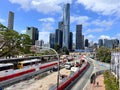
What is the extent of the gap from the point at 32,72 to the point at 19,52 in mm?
7014

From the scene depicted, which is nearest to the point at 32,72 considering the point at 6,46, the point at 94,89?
the point at 6,46

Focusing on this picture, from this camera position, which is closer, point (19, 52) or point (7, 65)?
point (7, 65)

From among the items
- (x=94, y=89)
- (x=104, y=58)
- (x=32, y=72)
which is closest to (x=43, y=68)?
(x=32, y=72)

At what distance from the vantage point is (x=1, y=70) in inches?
2007

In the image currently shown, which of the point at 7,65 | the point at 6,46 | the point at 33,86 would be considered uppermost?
the point at 6,46

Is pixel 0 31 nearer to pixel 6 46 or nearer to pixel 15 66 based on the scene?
pixel 6 46

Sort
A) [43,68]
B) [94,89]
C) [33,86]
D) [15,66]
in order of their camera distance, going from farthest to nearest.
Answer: [43,68] < [15,66] < [33,86] < [94,89]

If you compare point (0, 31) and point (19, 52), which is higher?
point (0, 31)

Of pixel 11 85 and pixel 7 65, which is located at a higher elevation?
pixel 7 65

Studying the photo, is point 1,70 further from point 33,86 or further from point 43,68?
point 43,68

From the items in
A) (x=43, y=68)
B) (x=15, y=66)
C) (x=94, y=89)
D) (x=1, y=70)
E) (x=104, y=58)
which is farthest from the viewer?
(x=104, y=58)

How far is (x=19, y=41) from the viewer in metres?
58.7

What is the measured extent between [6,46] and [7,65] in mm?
Answer: 6240

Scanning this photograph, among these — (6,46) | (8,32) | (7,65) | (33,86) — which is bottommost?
(33,86)
